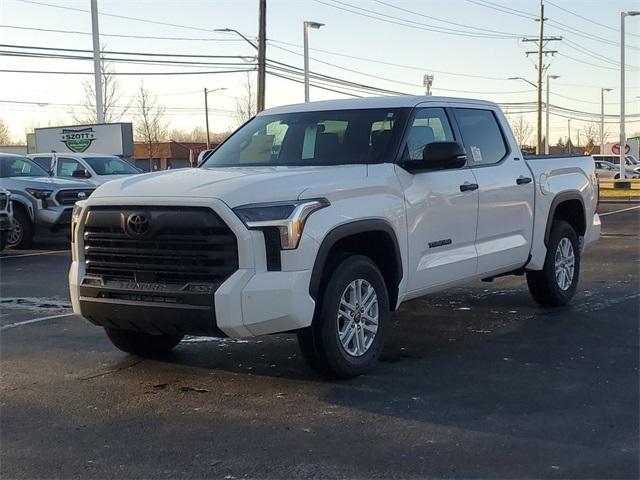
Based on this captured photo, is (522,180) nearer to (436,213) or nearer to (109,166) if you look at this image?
(436,213)

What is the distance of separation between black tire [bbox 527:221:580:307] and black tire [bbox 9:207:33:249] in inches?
386

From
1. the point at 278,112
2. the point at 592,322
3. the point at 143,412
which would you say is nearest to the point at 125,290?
the point at 143,412

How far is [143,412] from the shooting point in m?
4.94

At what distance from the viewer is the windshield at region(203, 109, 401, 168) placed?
243 inches

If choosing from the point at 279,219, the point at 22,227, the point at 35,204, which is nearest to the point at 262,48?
the point at 35,204

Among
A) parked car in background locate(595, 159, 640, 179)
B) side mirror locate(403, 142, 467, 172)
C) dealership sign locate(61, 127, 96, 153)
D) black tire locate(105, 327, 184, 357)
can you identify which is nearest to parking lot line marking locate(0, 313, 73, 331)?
black tire locate(105, 327, 184, 357)

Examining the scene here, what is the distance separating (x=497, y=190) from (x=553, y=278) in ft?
4.64

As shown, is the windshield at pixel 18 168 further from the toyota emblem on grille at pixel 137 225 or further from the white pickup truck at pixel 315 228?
the toyota emblem on grille at pixel 137 225

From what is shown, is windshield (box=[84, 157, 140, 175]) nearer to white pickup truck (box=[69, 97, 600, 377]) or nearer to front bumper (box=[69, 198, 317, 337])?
white pickup truck (box=[69, 97, 600, 377])

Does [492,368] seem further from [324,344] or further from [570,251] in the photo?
[570,251]

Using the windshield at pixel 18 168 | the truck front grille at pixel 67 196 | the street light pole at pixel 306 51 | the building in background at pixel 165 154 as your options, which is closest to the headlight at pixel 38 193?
the truck front grille at pixel 67 196

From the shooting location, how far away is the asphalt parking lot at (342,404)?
407 centimetres

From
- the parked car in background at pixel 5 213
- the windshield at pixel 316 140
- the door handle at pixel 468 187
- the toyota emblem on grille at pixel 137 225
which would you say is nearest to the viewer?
the toyota emblem on grille at pixel 137 225

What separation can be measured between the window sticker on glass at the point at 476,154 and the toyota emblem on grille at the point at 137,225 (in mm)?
3079
